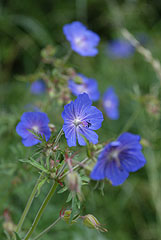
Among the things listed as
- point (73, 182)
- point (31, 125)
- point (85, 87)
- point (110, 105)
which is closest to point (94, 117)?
point (73, 182)

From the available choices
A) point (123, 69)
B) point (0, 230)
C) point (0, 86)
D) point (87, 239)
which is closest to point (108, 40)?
point (123, 69)

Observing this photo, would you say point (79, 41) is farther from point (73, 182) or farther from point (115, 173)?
point (73, 182)

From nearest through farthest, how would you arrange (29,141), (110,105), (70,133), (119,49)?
(70,133) < (29,141) < (110,105) < (119,49)

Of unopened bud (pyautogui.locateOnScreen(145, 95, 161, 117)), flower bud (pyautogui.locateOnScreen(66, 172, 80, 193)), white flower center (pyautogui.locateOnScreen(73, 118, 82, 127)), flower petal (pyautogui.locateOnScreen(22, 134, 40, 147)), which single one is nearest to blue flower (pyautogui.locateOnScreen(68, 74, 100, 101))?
unopened bud (pyautogui.locateOnScreen(145, 95, 161, 117))

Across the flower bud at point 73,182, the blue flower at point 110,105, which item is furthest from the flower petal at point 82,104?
the blue flower at point 110,105

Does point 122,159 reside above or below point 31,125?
above

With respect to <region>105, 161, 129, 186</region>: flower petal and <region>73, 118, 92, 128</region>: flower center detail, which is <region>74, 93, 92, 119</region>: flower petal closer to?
<region>73, 118, 92, 128</region>: flower center detail
